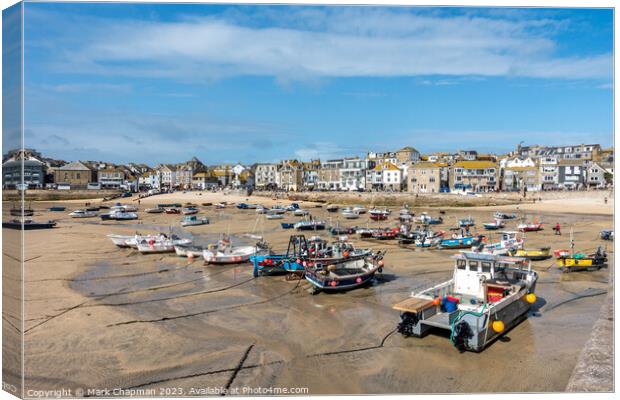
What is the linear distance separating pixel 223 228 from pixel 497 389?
33.6 m

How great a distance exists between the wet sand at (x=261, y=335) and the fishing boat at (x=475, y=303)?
1.15ft

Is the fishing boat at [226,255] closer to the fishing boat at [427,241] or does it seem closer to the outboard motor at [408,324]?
the fishing boat at [427,241]

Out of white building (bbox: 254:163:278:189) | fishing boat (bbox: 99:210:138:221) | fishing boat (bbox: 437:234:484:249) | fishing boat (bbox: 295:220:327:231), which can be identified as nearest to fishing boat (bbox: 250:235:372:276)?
fishing boat (bbox: 437:234:484:249)

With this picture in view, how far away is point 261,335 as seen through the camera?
42.2ft

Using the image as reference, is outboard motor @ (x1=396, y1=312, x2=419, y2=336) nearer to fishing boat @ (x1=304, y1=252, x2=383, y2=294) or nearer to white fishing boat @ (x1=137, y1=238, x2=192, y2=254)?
fishing boat @ (x1=304, y1=252, x2=383, y2=294)

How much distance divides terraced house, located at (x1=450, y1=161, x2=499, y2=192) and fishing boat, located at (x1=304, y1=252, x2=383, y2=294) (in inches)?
2501

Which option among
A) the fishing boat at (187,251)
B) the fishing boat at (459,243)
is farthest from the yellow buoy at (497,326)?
the fishing boat at (459,243)

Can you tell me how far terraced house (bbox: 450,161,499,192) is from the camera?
259 ft

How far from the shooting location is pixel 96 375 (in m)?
10.0

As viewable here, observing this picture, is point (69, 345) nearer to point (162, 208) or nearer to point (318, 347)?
point (318, 347)

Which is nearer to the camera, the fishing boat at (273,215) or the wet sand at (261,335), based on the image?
the wet sand at (261,335)

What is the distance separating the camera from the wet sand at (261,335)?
9.95m

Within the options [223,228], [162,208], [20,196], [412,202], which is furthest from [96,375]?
[412,202]

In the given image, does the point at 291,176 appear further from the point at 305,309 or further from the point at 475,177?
the point at 305,309
